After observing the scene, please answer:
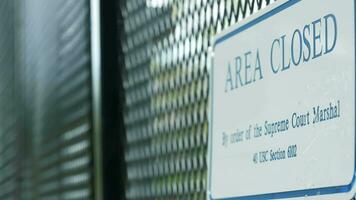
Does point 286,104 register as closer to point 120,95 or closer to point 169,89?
point 169,89

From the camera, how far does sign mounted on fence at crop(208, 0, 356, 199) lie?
702mm

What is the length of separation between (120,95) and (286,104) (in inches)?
29.9

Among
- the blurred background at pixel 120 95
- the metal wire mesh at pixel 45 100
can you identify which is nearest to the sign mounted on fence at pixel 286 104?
the blurred background at pixel 120 95

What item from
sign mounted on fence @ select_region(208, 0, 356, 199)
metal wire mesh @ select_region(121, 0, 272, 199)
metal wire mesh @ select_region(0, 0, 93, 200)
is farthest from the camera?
metal wire mesh @ select_region(0, 0, 93, 200)

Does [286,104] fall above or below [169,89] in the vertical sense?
below

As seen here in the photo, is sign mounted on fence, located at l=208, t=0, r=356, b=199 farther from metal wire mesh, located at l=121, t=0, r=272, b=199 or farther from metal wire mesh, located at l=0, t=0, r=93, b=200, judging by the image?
metal wire mesh, located at l=0, t=0, r=93, b=200

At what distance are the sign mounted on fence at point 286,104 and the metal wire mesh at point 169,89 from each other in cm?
9

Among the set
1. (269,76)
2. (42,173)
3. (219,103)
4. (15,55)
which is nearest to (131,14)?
(219,103)

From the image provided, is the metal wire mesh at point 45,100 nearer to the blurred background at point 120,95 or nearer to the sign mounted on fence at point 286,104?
the blurred background at point 120,95

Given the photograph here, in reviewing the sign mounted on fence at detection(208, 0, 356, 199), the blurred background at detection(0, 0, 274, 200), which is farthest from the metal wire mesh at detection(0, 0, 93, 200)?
the sign mounted on fence at detection(208, 0, 356, 199)

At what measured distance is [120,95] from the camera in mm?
1530

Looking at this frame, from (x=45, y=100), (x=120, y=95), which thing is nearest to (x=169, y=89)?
(x=120, y=95)

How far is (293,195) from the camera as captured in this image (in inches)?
30.5

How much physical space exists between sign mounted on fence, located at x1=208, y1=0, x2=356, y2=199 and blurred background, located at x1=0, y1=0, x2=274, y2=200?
0.26 ft
